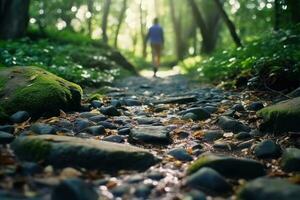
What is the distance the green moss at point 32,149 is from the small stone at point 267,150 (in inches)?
69.9

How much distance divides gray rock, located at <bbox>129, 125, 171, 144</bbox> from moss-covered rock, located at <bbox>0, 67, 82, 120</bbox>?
3.66 ft

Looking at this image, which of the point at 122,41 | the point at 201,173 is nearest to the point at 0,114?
the point at 201,173

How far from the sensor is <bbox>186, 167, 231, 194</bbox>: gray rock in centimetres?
281

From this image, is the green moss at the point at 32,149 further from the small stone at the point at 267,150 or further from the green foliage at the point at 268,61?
the green foliage at the point at 268,61

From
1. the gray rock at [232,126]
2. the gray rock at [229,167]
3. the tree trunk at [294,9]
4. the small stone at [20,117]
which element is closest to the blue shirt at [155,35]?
the tree trunk at [294,9]

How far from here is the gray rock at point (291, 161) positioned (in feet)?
10.6

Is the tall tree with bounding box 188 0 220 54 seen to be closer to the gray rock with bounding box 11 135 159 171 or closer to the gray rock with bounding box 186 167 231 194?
the gray rock with bounding box 11 135 159 171

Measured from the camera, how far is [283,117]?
412 centimetres

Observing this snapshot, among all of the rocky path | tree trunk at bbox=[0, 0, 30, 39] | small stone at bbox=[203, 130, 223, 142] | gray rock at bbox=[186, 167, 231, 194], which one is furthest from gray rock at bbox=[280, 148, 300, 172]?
tree trunk at bbox=[0, 0, 30, 39]

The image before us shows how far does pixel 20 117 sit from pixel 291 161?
104 inches

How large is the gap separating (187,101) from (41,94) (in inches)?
89.6

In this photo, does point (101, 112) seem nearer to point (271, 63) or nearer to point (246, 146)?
point (246, 146)

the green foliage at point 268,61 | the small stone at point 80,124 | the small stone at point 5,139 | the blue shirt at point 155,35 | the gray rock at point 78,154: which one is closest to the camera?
the gray rock at point 78,154

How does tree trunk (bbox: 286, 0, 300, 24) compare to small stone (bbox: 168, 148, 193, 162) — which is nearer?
small stone (bbox: 168, 148, 193, 162)
